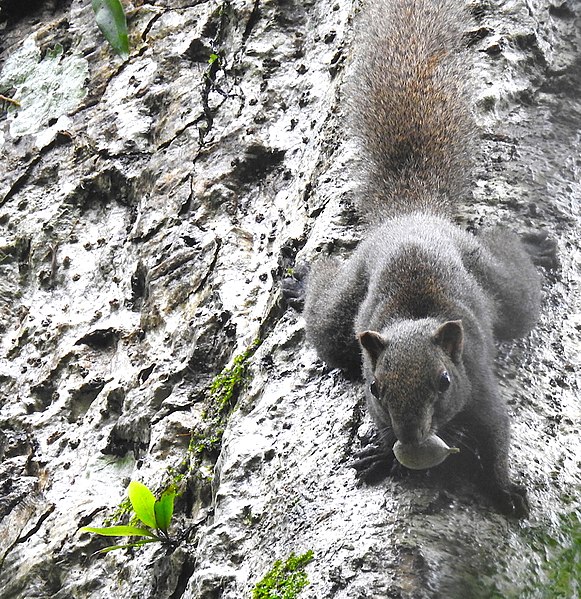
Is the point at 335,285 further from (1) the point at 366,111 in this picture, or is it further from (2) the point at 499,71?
(2) the point at 499,71

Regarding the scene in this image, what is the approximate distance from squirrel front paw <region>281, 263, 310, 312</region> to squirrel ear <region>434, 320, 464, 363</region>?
1.16 m

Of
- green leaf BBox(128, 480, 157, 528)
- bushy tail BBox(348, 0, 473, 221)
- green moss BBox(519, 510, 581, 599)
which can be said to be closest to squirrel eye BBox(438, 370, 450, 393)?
green moss BBox(519, 510, 581, 599)

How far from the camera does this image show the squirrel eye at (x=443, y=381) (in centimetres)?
293

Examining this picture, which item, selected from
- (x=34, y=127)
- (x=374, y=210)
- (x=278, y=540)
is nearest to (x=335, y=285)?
(x=374, y=210)

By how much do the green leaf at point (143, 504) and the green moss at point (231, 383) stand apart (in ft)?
1.99

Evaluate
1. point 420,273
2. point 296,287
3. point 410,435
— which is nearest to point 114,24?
point 296,287

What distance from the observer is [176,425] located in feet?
13.5

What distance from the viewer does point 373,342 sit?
121 inches

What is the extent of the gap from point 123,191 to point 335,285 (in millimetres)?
2366

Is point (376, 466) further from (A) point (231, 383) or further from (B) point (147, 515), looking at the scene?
(A) point (231, 383)

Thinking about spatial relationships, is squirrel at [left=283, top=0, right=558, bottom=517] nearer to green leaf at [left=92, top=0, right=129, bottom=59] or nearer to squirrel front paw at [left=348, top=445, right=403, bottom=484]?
squirrel front paw at [left=348, top=445, right=403, bottom=484]

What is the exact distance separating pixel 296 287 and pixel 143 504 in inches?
49.9

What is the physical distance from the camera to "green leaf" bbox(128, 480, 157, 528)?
3.61 m

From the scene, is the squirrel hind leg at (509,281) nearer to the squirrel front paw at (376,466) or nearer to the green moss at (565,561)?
the squirrel front paw at (376,466)
